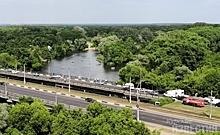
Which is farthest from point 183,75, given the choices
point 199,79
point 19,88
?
point 19,88

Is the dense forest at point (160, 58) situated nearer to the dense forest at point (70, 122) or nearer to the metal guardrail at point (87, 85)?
the metal guardrail at point (87, 85)

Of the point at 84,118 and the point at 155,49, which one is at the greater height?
the point at 155,49

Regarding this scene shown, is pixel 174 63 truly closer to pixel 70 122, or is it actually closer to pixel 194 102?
pixel 194 102

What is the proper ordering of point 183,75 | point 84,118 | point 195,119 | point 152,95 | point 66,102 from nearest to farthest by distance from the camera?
point 84,118
point 195,119
point 66,102
point 152,95
point 183,75

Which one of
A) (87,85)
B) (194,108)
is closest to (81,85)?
(87,85)

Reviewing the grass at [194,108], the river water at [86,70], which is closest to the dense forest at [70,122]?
the grass at [194,108]

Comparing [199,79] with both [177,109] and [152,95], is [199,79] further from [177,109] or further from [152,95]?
[177,109]

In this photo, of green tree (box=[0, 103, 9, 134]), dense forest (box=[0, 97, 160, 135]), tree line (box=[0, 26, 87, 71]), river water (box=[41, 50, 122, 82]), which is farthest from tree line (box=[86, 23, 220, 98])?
green tree (box=[0, 103, 9, 134])
